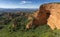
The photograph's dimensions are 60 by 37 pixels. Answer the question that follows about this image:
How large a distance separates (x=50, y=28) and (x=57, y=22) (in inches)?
161

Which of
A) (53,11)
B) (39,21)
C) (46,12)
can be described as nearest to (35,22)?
(39,21)

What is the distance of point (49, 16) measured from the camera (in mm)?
38125

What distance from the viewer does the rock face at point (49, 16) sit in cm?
3484

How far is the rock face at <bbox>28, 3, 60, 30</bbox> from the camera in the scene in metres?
34.8

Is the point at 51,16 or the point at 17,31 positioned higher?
the point at 51,16

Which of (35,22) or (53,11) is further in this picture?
(35,22)

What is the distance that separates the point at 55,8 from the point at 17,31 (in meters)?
13.0

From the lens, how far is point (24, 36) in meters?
37.9

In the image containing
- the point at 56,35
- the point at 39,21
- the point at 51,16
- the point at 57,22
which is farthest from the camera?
the point at 39,21

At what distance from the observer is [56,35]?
96.5 feet

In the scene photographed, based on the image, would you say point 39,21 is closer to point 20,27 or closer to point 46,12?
point 46,12

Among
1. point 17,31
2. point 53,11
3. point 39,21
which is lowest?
point 17,31

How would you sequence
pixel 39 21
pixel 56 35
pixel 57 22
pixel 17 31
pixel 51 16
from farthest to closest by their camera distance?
pixel 17 31 < pixel 39 21 < pixel 51 16 < pixel 57 22 < pixel 56 35

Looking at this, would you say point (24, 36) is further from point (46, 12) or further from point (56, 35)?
point (56, 35)
